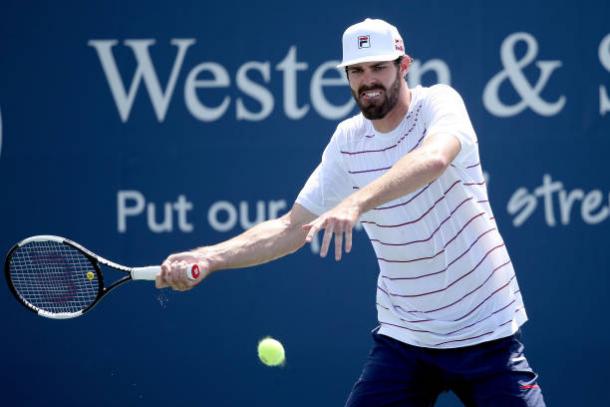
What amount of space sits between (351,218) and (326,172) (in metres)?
1.10

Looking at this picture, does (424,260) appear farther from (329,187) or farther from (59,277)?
(59,277)

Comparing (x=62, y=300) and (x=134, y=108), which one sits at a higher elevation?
(x=134, y=108)

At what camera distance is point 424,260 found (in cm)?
397

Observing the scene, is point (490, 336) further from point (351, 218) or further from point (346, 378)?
point (346, 378)

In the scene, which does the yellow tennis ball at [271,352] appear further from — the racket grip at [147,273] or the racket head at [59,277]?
the racket grip at [147,273]

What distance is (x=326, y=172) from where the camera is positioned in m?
4.26

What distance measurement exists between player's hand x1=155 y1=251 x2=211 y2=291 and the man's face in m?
0.80

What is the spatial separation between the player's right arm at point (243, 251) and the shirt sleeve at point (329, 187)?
4cm

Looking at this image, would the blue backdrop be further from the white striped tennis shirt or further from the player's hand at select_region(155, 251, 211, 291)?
the player's hand at select_region(155, 251, 211, 291)

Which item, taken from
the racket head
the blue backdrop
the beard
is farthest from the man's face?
the blue backdrop

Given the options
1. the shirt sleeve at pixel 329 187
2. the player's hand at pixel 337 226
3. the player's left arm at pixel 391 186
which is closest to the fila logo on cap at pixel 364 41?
the shirt sleeve at pixel 329 187

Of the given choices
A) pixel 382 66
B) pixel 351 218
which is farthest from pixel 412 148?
pixel 351 218

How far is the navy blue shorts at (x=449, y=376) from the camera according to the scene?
12.5ft

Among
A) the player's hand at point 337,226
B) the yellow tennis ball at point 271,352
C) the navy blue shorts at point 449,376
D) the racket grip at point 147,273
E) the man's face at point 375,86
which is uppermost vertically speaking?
the man's face at point 375,86
